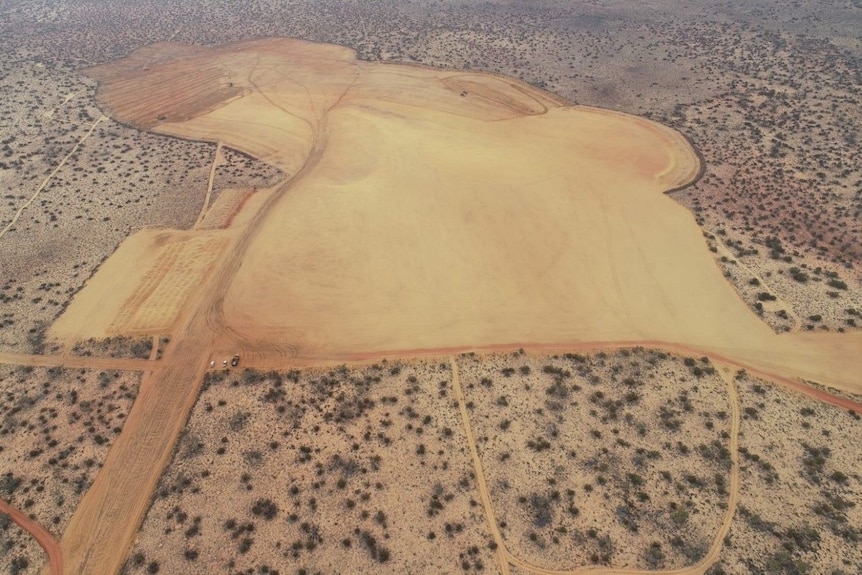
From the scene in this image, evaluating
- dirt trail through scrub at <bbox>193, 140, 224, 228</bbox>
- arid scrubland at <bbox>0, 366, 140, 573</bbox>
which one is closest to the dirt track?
arid scrubland at <bbox>0, 366, 140, 573</bbox>

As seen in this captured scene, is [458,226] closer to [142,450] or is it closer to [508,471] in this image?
[508,471]

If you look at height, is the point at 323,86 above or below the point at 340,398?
above

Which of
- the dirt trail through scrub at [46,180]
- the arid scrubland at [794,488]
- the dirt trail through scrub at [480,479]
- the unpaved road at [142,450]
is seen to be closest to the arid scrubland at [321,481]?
the dirt trail through scrub at [480,479]

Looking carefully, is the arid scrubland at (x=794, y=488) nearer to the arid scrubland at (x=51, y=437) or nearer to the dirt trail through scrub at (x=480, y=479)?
the dirt trail through scrub at (x=480, y=479)

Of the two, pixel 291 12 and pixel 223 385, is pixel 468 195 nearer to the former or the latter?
pixel 223 385

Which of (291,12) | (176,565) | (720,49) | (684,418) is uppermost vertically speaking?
(720,49)

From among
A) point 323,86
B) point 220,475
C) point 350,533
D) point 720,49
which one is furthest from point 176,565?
point 720,49
